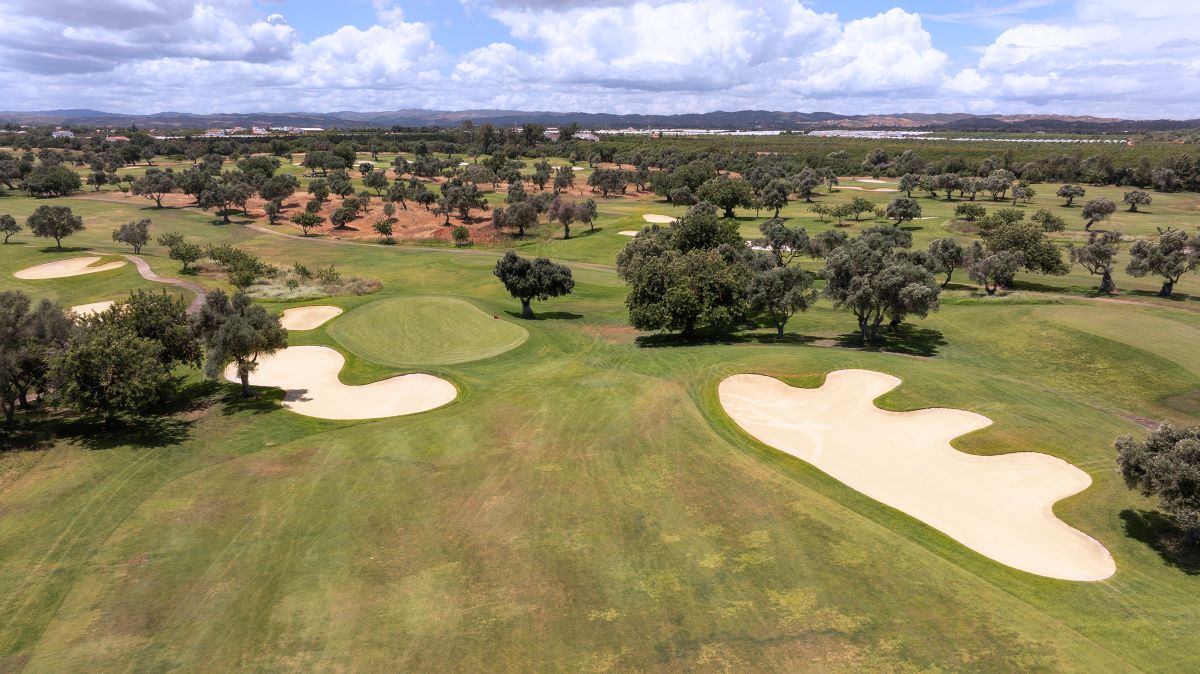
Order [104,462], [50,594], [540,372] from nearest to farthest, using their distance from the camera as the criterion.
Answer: [50,594] → [104,462] → [540,372]

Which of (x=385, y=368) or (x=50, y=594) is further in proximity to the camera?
(x=385, y=368)

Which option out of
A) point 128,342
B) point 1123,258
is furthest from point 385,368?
point 1123,258

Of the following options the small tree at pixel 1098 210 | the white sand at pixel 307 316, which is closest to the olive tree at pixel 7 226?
the white sand at pixel 307 316

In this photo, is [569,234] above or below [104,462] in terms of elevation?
above

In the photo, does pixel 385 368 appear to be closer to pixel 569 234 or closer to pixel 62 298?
pixel 62 298

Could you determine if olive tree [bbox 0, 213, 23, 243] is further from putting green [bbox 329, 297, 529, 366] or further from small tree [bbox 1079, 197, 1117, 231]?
small tree [bbox 1079, 197, 1117, 231]

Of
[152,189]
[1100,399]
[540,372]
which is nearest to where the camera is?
[1100,399]

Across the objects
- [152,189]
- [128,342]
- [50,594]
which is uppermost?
[152,189]

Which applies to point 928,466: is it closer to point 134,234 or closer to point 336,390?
point 336,390
